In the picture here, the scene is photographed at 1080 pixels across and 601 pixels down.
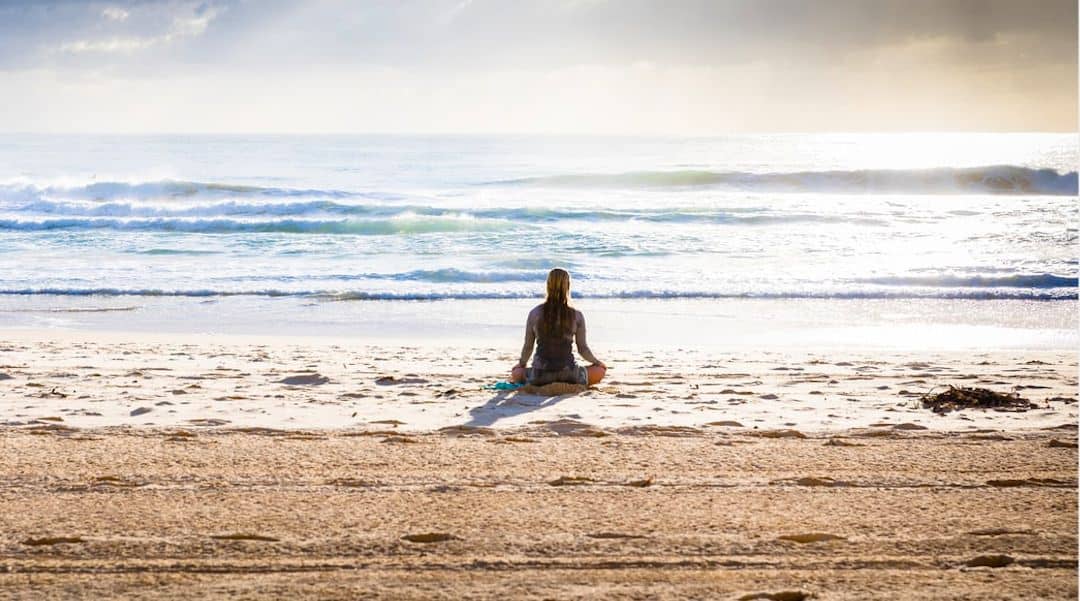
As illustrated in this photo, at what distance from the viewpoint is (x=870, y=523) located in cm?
389

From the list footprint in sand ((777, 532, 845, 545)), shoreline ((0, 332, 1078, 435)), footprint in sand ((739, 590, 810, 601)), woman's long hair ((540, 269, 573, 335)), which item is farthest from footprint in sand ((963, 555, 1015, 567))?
woman's long hair ((540, 269, 573, 335))

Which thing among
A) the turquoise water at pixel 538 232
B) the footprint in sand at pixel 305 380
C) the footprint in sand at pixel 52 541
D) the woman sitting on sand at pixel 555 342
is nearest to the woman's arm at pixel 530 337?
the woman sitting on sand at pixel 555 342

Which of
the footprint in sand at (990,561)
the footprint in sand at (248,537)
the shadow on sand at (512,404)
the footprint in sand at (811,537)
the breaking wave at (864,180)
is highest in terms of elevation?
the breaking wave at (864,180)

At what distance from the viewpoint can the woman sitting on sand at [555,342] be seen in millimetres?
6934

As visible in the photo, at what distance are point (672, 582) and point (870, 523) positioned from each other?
105 centimetres

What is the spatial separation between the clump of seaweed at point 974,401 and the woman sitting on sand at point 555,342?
2258 millimetres

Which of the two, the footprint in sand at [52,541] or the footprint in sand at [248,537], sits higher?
the footprint in sand at [52,541]

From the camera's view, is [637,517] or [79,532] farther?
[637,517]

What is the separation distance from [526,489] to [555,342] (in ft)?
8.86

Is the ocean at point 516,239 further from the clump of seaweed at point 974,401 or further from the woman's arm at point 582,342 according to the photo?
the clump of seaweed at point 974,401

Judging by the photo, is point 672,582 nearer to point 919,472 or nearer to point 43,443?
point 919,472

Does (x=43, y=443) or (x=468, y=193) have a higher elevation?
(x=468, y=193)

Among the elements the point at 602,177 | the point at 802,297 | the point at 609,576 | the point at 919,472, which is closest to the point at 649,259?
the point at 802,297

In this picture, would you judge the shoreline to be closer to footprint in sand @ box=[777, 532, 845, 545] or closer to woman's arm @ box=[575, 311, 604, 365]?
woman's arm @ box=[575, 311, 604, 365]
